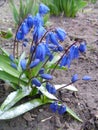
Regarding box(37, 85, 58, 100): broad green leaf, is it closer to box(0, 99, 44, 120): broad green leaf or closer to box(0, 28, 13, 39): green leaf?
box(0, 99, 44, 120): broad green leaf

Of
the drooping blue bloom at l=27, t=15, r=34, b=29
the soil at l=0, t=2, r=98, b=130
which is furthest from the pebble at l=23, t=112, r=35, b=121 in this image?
the drooping blue bloom at l=27, t=15, r=34, b=29

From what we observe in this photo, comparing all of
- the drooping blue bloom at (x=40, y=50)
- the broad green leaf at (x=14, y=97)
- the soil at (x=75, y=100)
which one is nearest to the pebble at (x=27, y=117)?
the soil at (x=75, y=100)

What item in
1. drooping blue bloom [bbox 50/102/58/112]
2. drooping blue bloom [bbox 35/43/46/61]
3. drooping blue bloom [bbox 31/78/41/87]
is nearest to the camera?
drooping blue bloom [bbox 35/43/46/61]

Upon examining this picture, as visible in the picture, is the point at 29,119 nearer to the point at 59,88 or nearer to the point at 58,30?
the point at 59,88

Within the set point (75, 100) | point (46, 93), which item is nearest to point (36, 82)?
point (46, 93)

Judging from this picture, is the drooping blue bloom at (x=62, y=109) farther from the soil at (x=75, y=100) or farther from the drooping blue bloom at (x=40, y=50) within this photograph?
the drooping blue bloom at (x=40, y=50)

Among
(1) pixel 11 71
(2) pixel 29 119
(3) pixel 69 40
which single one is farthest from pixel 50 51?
(3) pixel 69 40
